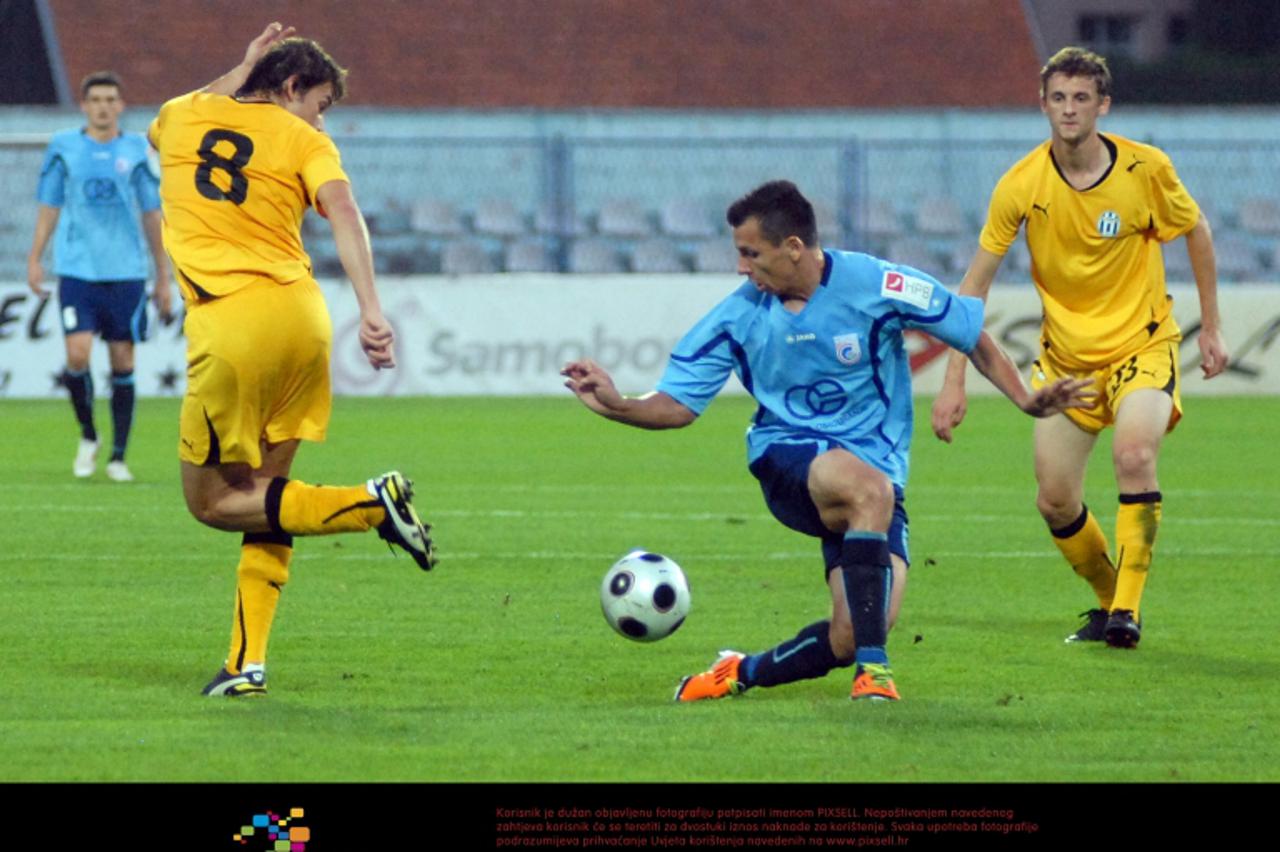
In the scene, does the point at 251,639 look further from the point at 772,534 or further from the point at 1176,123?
Result: the point at 1176,123

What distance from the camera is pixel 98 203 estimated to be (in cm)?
1388

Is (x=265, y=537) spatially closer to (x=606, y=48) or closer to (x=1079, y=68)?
(x=1079, y=68)

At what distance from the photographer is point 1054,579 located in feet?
33.6

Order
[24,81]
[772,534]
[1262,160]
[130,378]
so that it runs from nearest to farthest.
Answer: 1. [772,534]
2. [130,378]
3. [1262,160]
4. [24,81]

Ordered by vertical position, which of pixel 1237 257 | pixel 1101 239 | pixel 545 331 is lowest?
pixel 1101 239

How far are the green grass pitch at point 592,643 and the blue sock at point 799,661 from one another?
92 millimetres

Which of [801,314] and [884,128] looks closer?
[801,314]

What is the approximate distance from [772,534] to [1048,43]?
126 ft

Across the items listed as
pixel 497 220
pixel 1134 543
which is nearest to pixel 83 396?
pixel 1134 543

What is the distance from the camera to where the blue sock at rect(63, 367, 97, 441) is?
1388cm

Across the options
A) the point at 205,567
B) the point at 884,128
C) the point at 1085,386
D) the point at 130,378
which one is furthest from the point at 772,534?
the point at 884,128

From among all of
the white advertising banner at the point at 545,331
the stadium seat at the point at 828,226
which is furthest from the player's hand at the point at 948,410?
the stadium seat at the point at 828,226

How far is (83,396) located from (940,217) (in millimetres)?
15000

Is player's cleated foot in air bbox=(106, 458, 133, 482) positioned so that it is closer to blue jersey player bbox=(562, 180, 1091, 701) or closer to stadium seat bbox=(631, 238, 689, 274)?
blue jersey player bbox=(562, 180, 1091, 701)
